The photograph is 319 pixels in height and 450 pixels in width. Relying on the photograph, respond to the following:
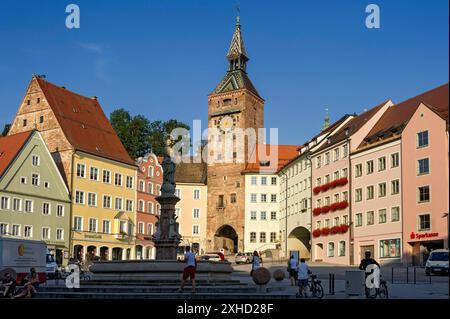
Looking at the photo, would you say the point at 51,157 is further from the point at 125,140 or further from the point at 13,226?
the point at 125,140

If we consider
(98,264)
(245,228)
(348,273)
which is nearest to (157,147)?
(245,228)

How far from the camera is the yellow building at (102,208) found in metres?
70.2

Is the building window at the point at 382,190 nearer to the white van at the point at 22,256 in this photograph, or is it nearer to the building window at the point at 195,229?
the white van at the point at 22,256

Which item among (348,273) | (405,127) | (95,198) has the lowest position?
(348,273)

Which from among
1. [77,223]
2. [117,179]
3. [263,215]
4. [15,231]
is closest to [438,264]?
[15,231]

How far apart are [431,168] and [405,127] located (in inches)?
202

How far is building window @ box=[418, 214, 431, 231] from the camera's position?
5441 cm

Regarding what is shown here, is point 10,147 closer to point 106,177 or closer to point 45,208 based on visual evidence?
point 45,208

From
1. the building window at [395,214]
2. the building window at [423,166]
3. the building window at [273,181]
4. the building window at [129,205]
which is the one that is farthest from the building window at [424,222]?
the building window at [273,181]

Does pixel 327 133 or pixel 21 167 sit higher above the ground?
pixel 327 133

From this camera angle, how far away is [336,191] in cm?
7025

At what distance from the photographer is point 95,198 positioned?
7300cm

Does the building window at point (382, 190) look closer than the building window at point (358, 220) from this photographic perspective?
Yes

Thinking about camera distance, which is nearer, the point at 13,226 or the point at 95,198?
the point at 13,226
